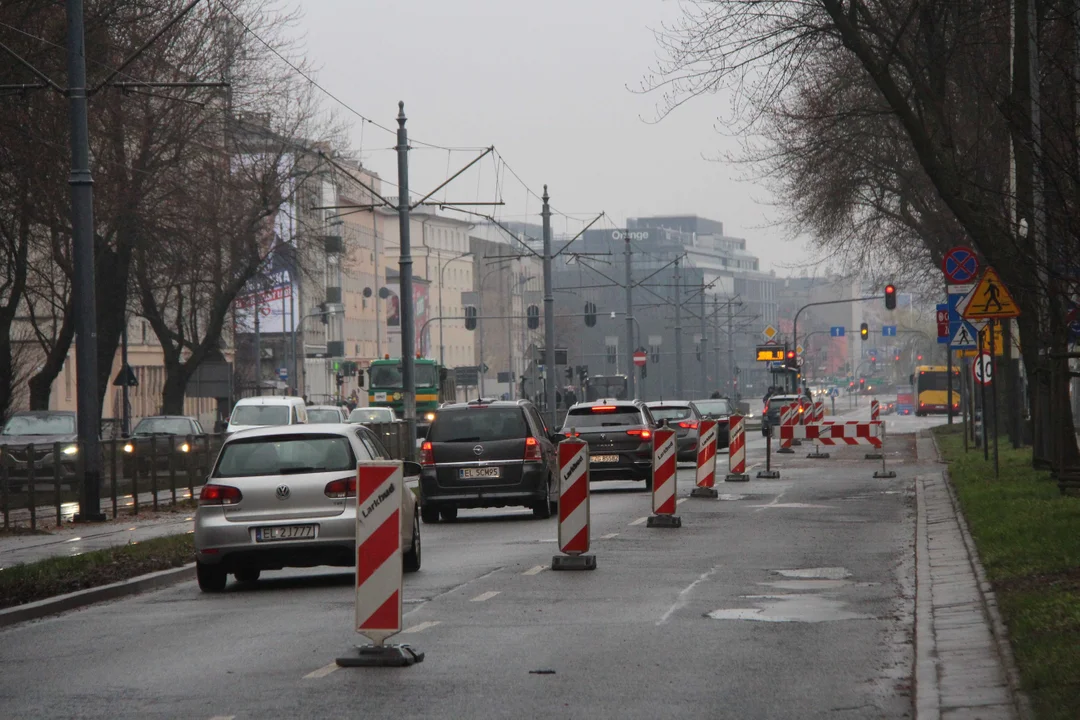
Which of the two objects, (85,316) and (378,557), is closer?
(378,557)

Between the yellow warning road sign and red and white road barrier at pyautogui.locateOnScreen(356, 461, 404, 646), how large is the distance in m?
14.8

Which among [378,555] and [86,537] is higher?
[378,555]

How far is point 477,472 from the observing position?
24.9 metres

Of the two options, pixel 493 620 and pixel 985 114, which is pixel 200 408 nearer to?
pixel 985 114

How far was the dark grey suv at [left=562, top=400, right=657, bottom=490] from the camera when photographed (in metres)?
32.1

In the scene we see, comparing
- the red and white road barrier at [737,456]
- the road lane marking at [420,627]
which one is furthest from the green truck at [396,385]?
the road lane marking at [420,627]

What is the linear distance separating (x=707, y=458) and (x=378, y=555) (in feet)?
62.3

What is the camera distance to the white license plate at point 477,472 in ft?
81.7

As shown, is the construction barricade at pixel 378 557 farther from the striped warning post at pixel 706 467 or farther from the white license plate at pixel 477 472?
the striped warning post at pixel 706 467

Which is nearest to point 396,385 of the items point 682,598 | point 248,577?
point 248,577

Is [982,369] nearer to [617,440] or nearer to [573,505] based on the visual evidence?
[617,440]

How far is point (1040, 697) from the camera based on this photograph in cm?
848

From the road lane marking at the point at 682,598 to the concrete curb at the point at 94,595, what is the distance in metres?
4.94

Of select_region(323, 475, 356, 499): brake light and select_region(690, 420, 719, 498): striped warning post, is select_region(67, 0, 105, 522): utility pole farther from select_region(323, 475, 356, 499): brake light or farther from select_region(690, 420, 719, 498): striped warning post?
select_region(323, 475, 356, 499): brake light
